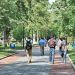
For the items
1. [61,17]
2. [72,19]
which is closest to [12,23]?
[61,17]

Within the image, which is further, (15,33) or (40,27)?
(40,27)

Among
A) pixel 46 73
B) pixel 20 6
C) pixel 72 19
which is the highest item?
pixel 20 6

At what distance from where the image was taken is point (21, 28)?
69438 millimetres

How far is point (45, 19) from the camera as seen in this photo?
88625 millimetres

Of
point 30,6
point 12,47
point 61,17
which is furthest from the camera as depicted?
point 30,6

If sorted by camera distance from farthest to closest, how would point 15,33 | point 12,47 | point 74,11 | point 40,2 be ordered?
1. point 40,2
2. point 15,33
3. point 12,47
4. point 74,11

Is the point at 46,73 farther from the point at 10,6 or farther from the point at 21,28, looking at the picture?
the point at 21,28

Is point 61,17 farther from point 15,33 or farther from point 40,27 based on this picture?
point 40,27

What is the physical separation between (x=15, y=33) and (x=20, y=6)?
870 cm

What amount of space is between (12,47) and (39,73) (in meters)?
38.2

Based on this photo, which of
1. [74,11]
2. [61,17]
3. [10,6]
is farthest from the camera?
[10,6]

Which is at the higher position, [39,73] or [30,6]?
[30,6]

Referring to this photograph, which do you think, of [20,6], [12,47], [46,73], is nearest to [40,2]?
[20,6]

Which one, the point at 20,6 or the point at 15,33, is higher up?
the point at 20,6
